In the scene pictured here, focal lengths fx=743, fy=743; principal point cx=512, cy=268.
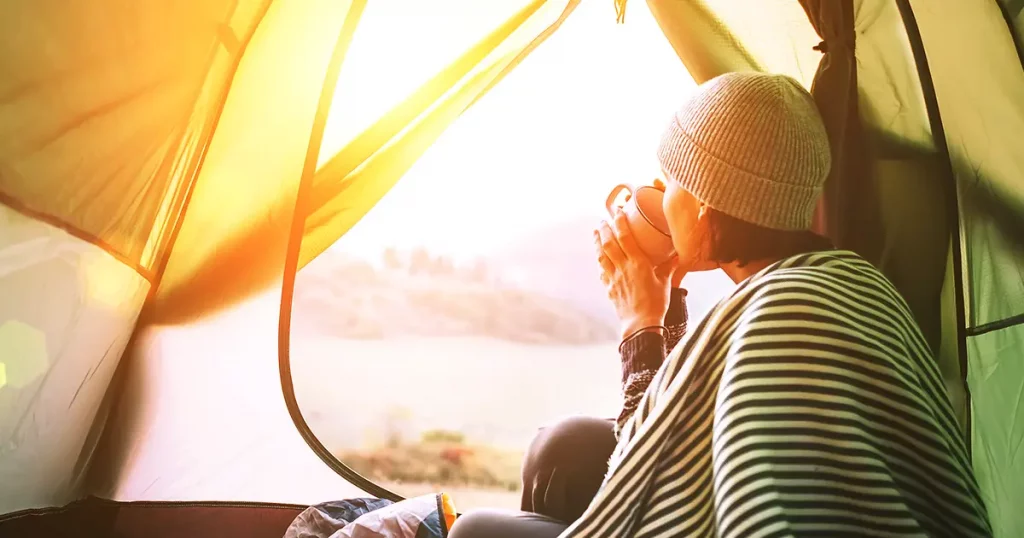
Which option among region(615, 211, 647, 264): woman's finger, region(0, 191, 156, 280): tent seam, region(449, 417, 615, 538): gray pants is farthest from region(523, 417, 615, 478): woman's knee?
region(0, 191, 156, 280): tent seam

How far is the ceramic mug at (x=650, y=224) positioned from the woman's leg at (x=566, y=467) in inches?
9.3

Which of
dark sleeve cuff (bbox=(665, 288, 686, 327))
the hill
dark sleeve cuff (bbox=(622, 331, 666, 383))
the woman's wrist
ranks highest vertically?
the hill

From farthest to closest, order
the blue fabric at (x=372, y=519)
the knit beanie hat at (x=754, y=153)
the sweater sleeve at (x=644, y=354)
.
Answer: the blue fabric at (x=372, y=519) < the sweater sleeve at (x=644, y=354) < the knit beanie hat at (x=754, y=153)

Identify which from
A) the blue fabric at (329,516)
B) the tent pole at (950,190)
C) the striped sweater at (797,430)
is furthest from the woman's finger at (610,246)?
the blue fabric at (329,516)

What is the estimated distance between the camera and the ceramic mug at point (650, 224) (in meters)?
0.96

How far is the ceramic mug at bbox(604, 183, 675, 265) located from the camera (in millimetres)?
961

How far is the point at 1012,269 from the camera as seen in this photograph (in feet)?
3.29

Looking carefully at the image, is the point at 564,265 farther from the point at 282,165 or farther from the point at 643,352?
the point at 282,165

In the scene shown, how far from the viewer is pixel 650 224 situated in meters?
0.96

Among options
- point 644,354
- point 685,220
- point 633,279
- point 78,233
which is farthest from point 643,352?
point 78,233

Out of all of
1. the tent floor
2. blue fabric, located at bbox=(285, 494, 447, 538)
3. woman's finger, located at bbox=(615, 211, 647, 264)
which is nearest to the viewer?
woman's finger, located at bbox=(615, 211, 647, 264)

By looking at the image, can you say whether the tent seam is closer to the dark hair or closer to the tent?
the tent

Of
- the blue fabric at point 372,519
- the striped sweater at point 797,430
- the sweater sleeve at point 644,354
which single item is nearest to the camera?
the striped sweater at point 797,430

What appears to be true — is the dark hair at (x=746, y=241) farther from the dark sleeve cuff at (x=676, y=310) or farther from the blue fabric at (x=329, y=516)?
the blue fabric at (x=329, y=516)
